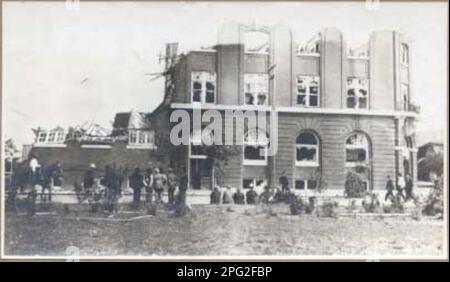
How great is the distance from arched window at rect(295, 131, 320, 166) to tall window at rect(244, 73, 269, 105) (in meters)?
0.98

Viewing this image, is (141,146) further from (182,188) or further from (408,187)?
(408,187)

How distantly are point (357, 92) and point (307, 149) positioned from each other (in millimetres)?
1348

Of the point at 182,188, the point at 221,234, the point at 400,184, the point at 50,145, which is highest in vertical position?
the point at 50,145

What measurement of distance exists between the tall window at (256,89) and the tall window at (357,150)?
67.3 inches

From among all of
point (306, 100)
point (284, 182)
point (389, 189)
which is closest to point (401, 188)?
point (389, 189)

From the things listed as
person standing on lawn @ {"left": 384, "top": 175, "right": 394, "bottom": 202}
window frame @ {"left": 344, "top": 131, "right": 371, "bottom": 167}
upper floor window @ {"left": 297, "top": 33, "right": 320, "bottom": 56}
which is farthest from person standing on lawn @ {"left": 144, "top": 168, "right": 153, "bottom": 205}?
person standing on lawn @ {"left": 384, "top": 175, "right": 394, "bottom": 202}

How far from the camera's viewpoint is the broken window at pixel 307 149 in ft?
30.2

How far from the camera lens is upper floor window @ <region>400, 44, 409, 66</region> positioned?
902cm

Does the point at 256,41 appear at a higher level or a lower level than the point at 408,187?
higher

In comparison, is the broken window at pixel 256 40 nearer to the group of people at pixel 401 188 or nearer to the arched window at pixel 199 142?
the arched window at pixel 199 142

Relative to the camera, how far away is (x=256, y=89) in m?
8.97

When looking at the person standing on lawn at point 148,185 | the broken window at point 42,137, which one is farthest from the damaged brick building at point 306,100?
the broken window at point 42,137

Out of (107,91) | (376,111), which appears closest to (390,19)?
(376,111)

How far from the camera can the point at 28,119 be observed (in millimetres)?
8570
